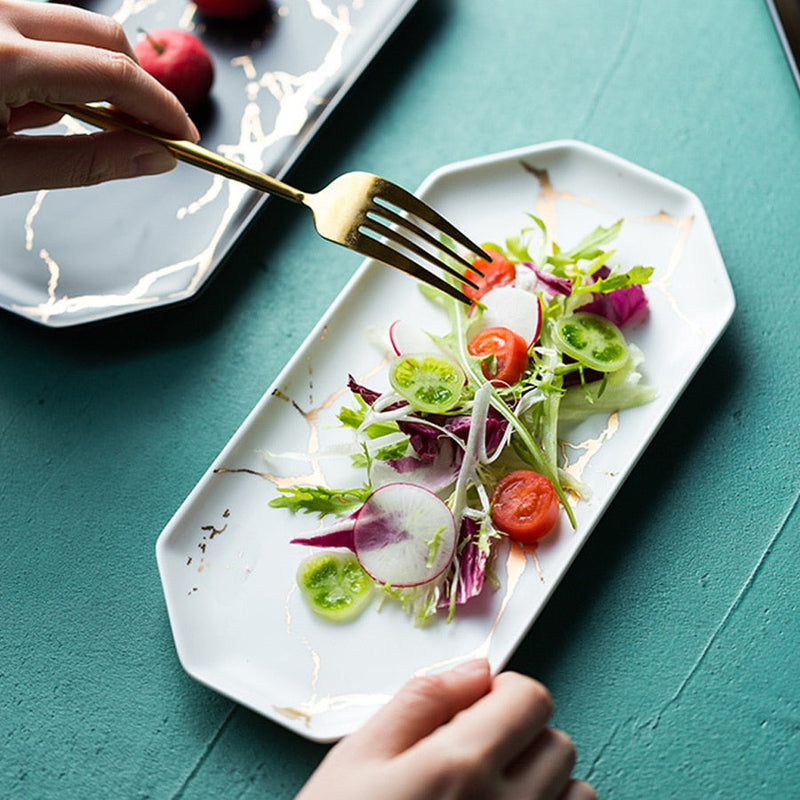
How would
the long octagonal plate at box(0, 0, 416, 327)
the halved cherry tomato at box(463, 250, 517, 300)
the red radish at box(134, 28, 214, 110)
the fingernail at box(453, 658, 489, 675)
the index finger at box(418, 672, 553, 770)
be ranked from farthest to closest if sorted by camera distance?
the red radish at box(134, 28, 214, 110)
the long octagonal plate at box(0, 0, 416, 327)
the halved cherry tomato at box(463, 250, 517, 300)
the fingernail at box(453, 658, 489, 675)
the index finger at box(418, 672, 553, 770)

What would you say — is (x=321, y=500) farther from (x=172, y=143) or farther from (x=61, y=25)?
(x=61, y=25)

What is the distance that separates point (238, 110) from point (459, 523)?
103 cm

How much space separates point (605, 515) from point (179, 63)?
3.93 ft

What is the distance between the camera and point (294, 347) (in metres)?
1.85

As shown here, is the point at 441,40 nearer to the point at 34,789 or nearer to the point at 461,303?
the point at 461,303

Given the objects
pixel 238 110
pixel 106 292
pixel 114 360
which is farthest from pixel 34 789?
pixel 238 110

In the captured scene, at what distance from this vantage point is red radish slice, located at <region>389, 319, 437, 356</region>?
168 centimetres

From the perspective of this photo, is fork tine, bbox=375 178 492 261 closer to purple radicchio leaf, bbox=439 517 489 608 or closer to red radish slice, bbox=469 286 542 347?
red radish slice, bbox=469 286 542 347

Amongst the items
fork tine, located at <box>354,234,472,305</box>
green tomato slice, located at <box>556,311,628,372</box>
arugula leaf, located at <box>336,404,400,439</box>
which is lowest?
arugula leaf, located at <box>336,404,400,439</box>

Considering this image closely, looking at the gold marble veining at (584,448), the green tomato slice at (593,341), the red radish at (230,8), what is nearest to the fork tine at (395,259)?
the green tomato slice at (593,341)

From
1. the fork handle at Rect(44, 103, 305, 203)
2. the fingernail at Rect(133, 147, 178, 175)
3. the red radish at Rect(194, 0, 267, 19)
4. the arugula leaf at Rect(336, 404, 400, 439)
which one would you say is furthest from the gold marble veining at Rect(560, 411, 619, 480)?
the red radish at Rect(194, 0, 267, 19)

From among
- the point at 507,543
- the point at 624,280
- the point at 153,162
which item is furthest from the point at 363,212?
the point at 507,543

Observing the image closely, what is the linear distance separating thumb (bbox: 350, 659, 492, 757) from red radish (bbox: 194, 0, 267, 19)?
143 cm

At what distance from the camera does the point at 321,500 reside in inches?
62.5
